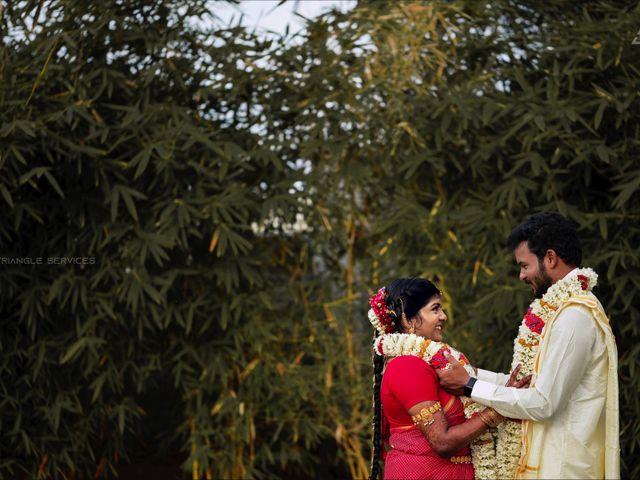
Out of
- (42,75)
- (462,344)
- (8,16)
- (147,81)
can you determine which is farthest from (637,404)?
(8,16)

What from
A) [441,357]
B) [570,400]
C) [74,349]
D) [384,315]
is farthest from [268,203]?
[570,400]

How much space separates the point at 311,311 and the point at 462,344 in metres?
0.91

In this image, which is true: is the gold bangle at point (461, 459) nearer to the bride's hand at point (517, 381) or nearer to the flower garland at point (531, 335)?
the flower garland at point (531, 335)

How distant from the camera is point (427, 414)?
2432mm

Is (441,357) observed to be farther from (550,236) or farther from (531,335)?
(550,236)

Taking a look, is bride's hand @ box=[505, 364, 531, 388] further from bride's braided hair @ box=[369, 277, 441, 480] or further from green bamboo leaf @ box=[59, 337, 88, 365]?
green bamboo leaf @ box=[59, 337, 88, 365]

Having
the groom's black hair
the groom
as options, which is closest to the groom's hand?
the groom

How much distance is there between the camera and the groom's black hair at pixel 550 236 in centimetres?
247

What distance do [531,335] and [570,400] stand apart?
226 mm

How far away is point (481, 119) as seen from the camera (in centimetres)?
481

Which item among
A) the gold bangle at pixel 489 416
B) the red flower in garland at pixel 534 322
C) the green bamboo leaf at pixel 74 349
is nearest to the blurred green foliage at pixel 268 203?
the green bamboo leaf at pixel 74 349

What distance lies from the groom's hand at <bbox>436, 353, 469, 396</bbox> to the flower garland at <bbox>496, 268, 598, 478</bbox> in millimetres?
188

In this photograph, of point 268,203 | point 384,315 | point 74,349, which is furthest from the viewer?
point 268,203

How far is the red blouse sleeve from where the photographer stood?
2.45 m
